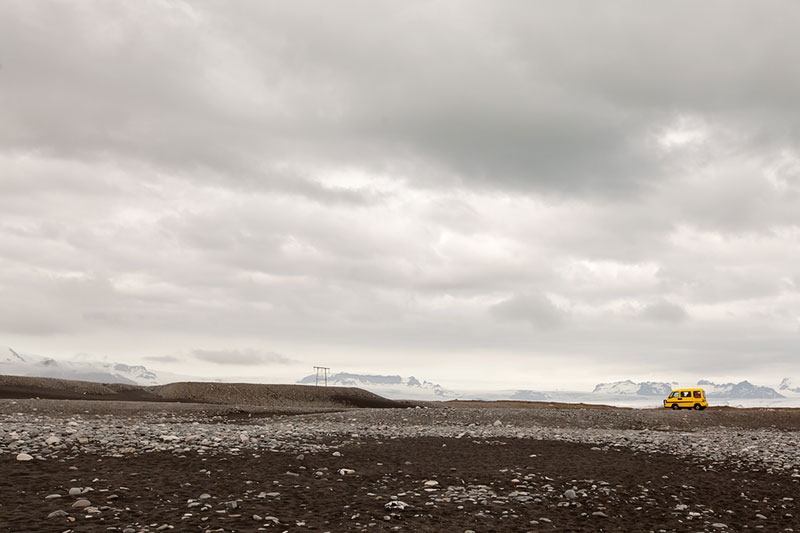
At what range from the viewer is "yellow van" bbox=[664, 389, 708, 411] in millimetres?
58722

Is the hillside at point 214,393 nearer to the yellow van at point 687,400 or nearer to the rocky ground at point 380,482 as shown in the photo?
the yellow van at point 687,400

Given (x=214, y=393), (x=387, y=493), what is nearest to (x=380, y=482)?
(x=387, y=493)

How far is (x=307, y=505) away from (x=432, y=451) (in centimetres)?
886

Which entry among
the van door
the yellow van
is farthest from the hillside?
the van door

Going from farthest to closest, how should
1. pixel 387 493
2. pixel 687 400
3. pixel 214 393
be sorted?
pixel 214 393 → pixel 687 400 → pixel 387 493

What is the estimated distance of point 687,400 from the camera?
6003cm

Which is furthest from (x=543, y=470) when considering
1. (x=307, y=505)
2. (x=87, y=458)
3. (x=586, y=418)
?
(x=586, y=418)

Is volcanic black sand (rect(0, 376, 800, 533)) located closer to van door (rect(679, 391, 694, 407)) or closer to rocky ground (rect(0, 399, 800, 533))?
rocky ground (rect(0, 399, 800, 533))

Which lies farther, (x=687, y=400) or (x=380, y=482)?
(x=687, y=400)

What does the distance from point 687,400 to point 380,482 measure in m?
56.5

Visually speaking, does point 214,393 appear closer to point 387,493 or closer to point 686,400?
point 686,400

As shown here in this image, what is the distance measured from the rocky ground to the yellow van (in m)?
37.7

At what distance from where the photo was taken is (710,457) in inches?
783

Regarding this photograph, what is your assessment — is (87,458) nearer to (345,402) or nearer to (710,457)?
(710,457)
